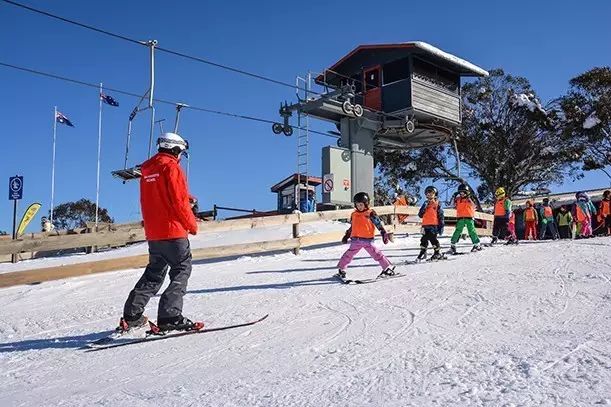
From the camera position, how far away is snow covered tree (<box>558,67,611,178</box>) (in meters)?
34.0

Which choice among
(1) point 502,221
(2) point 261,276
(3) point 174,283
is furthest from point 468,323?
(1) point 502,221

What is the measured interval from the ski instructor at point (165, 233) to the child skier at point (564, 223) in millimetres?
18906

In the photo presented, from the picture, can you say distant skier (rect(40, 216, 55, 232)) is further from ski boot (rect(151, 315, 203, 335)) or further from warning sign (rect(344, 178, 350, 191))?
ski boot (rect(151, 315, 203, 335))

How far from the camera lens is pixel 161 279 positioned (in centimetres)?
560

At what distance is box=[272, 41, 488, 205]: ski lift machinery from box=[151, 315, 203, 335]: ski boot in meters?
18.0

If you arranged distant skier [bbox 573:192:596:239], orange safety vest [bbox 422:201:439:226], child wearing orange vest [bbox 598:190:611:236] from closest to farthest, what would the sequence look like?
orange safety vest [bbox 422:201:439:226]
child wearing orange vest [bbox 598:190:611:236]
distant skier [bbox 573:192:596:239]

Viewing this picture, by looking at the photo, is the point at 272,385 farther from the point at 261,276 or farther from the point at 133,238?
the point at 133,238

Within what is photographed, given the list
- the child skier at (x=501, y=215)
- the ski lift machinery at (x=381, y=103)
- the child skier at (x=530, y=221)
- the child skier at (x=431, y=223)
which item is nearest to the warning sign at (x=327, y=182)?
the ski lift machinery at (x=381, y=103)

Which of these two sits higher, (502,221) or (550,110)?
(550,110)

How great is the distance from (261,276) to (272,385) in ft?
19.3

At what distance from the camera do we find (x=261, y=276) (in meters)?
9.46

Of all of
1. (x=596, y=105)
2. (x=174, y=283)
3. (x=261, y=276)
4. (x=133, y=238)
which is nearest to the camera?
(x=174, y=283)

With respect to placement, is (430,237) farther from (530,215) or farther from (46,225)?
(46,225)

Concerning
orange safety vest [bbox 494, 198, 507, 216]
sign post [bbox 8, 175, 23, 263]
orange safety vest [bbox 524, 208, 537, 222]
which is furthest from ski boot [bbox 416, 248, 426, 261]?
sign post [bbox 8, 175, 23, 263]
